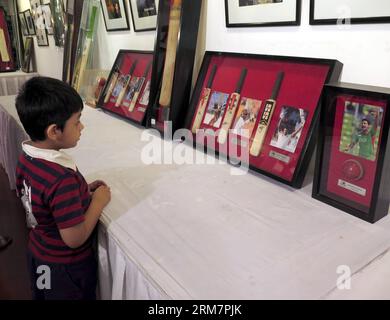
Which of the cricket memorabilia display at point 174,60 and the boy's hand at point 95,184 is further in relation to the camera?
the cricket memorabilia display at point 174,60

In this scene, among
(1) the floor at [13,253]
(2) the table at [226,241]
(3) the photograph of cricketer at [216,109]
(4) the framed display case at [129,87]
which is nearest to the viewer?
(2) the table at [226,241]

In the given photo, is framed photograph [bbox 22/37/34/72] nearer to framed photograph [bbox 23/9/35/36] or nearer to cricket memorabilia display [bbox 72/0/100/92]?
framed photograph [bbox 23/9/35/36]

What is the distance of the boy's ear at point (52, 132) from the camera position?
2.51ft

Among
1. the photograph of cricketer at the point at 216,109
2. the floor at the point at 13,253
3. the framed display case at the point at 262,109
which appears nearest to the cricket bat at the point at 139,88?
the framed display case at the point at 262,109

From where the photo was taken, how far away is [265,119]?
1039 millimetres

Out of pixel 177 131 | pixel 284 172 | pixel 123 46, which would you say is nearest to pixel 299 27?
pixel 284 172

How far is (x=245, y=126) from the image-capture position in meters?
1.10

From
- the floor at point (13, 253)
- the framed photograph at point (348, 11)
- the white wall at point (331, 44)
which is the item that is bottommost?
the floor at point (13, 253)

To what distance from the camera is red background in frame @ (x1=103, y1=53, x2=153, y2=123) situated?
5.30 ft

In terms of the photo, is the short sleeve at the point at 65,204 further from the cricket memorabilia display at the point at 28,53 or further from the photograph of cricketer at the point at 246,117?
the cricket memorabilia display at the point at 28,53

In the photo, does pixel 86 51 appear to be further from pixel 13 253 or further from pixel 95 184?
pixel 95 184

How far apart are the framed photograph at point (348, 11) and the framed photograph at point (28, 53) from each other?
13.0 feet

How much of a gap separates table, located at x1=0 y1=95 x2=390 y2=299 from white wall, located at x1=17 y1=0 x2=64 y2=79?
2489mm

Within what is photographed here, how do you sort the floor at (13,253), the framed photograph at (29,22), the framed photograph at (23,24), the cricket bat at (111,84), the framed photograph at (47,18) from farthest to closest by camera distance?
1. the framed photograph at (23,24)
2. the framed photograph at (29,22)
3. the framed photograph at (47,18)
4. the cricket bat at (111,84)
5. the floor at (13,253)
